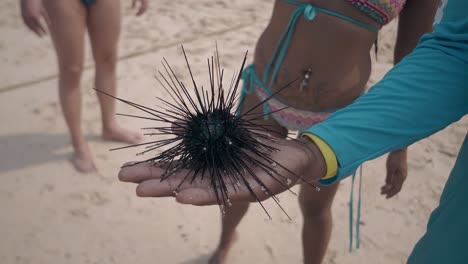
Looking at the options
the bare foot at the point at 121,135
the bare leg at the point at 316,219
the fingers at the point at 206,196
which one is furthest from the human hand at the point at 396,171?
the bare foot at the point at 121,135

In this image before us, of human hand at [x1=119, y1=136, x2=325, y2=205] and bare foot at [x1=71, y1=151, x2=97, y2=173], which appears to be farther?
bare foot at [x1=71, y1=151, x2=97, y2=173]

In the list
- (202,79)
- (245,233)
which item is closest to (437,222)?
(245,233)

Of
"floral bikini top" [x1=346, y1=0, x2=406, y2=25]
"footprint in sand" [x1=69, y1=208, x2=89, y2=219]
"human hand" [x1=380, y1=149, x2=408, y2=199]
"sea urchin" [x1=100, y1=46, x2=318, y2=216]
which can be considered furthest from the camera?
"footprint in sand" [x1=69, y1=208, x2=89, y2=219]

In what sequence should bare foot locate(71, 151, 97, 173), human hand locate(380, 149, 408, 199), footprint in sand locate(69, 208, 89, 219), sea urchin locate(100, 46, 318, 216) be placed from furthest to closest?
bare foot locate(71, 151, 97, 173)
footprint in sand locate(69, 208, 89, 219)
human hand locate(380, 149, 408, 199)
sea urchin locate(100, 46, 318, 216)

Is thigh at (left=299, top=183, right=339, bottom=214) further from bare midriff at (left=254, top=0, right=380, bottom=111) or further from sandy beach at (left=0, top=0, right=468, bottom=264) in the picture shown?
sandy beach at (left=0, top=0, right=468, bottom=264)

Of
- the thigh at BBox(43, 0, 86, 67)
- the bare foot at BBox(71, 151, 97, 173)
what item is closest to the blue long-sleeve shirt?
the thigh at BBox(43, 0, 86, 67)

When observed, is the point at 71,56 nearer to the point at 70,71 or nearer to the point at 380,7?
the point at 70,71

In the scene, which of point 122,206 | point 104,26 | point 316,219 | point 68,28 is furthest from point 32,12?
point 316,219
